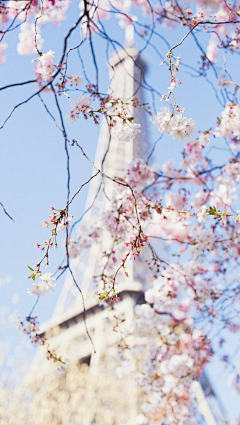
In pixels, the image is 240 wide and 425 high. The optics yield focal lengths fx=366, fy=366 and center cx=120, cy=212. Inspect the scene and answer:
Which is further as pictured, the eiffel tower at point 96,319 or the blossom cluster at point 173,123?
the eiffel tower at point 96,319

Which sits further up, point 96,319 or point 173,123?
point 96,319

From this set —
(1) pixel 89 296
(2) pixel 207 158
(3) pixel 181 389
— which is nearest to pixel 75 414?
(3) pixel 181 389

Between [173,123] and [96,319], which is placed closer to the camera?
[173,123]

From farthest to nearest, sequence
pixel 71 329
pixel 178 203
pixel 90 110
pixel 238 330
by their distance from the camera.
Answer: pixel 71 329, pixel 238 330, pixel 178 203, pixel 90 110

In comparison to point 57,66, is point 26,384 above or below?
above

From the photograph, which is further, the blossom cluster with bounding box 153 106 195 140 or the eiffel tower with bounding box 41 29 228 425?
the eiffel tower with bounding box 41 29 228 425

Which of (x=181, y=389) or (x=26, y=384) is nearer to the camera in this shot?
(x=181, y=389)

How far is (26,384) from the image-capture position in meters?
6.63

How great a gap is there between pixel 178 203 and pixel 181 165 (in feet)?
1.47

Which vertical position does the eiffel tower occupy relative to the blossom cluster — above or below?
above

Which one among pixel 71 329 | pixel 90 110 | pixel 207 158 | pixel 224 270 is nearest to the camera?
pixel 90 110

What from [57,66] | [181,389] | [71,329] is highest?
[71,329]

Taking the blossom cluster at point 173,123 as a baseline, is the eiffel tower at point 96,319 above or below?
above

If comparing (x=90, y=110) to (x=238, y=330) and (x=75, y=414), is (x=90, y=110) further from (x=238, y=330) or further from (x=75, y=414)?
(x=75, y=414)
